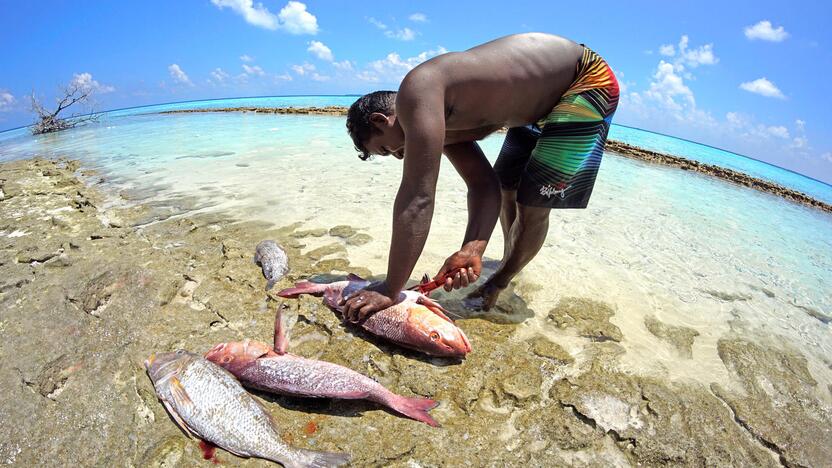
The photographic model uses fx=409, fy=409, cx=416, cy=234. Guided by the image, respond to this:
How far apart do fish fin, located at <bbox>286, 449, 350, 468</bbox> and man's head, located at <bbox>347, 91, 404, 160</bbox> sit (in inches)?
66.0

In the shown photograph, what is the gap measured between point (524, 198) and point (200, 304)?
2.32 m

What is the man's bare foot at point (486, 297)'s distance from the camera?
2.96 m

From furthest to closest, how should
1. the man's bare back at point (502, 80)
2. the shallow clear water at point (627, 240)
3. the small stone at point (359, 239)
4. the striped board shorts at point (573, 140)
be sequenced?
the small stone at point (359, 239) < the shallow clear water at point (627, 240) < the striped board shorts at point (573, 140) < the man's bare back at point (502, 80)

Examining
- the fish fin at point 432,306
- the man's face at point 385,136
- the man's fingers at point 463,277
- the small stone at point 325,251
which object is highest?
the man's face at point 385,136

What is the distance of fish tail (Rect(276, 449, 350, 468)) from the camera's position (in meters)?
1.68

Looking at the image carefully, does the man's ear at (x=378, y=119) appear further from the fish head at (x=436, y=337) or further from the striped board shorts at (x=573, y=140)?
the fish head at (x=436, y=337)

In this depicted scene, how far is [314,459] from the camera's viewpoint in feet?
A: 5.60

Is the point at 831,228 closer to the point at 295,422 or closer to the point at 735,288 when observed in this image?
the point at 735,288

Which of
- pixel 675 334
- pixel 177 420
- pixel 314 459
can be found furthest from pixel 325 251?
pixel 675 334

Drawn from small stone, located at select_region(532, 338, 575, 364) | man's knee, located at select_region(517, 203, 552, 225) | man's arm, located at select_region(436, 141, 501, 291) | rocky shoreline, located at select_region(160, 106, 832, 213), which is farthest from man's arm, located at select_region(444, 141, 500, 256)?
rocky shoreline, located at select_region(160, 106, 832, 213)

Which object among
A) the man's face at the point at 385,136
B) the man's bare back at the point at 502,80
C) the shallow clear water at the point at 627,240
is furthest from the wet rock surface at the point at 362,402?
the man's bare back at the point at 502,80

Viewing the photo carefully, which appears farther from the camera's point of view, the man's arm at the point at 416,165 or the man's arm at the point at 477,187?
the man's arm at the point at 477,187

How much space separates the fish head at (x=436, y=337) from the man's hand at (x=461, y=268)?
10.2 inches

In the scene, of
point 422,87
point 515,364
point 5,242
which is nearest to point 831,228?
point 515,364
